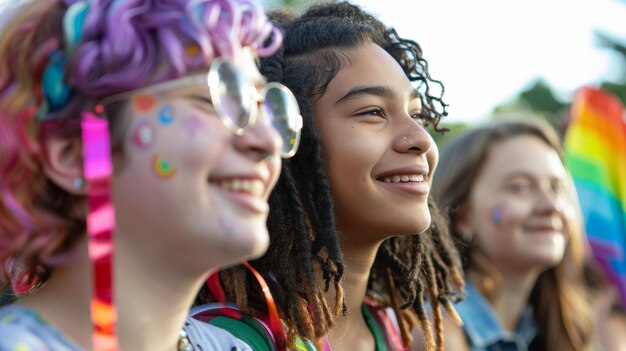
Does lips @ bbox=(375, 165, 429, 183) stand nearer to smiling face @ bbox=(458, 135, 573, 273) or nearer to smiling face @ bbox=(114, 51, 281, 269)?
smiling face @ bbox=(114, 51, 281, 269)

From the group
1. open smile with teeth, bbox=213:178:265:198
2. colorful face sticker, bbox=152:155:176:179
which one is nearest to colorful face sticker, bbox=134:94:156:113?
colorful face sticker, bbox=152:155:176:179

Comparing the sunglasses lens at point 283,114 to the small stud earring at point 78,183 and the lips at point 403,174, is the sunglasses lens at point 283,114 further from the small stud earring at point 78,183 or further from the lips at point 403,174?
the lips at point 403,174

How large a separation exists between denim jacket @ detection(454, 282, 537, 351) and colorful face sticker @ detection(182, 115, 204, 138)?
8.96ft

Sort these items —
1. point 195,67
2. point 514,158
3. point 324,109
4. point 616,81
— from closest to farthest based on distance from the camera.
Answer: point 195,67 → point 324,109 → point 514,158 → point 616,81

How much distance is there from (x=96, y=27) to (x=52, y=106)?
18 cm

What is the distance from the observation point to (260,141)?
74.7 inches

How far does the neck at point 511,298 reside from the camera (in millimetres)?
4648

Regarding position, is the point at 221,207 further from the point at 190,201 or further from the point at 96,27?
the point at 96,27

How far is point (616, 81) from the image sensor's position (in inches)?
758

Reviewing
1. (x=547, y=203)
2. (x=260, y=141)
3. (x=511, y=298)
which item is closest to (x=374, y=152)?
(x=260, y=141)

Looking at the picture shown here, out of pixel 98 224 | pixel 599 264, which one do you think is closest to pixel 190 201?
pixel 98 224

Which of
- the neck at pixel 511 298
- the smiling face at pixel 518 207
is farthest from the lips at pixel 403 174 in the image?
the neck at pixel 511 298

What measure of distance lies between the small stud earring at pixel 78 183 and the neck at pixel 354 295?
1260 millimetres

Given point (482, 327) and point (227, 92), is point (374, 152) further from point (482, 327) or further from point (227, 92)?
point (482, 327)
